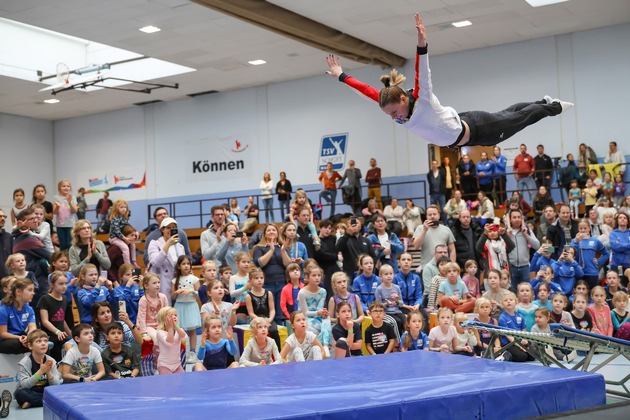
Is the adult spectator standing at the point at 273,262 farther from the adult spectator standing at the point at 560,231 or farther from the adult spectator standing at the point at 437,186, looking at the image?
the adult spectator standing at the point at 437,186

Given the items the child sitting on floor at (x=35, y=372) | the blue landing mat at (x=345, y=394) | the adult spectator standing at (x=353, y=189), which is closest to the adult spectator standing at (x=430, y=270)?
the blue landing mat at (x=345, y=394)

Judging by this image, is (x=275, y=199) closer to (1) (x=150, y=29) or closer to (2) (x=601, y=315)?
(1) (x=150, y=29)

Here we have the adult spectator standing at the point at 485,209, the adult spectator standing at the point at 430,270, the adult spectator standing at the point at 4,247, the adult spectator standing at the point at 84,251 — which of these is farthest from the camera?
the adult spectator standing at the point at 485,209

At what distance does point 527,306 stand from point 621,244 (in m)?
2.15

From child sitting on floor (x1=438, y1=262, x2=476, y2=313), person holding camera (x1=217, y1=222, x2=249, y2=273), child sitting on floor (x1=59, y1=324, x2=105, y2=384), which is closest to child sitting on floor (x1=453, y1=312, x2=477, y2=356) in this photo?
child sitting on floor (x1=438, y1=262, x2=476, y2=313)

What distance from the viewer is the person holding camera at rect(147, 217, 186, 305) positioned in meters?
8.87

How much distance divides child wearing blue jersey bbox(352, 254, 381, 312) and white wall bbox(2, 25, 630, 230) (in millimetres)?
9001

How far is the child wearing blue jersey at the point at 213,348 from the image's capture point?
24.5 ft

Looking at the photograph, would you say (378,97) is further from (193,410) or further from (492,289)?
(492,289)

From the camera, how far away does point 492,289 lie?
9406 millimetres

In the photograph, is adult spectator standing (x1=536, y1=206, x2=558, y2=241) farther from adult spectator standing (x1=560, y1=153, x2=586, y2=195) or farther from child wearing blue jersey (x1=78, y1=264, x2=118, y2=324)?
child wearing blue jersey (x1=78, y1=264, x2=118, y2=324)

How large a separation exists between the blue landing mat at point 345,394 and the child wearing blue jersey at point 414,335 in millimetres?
2098

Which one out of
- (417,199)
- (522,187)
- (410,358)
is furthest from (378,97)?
(417,199)

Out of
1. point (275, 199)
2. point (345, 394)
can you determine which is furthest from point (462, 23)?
point (345, 394)
